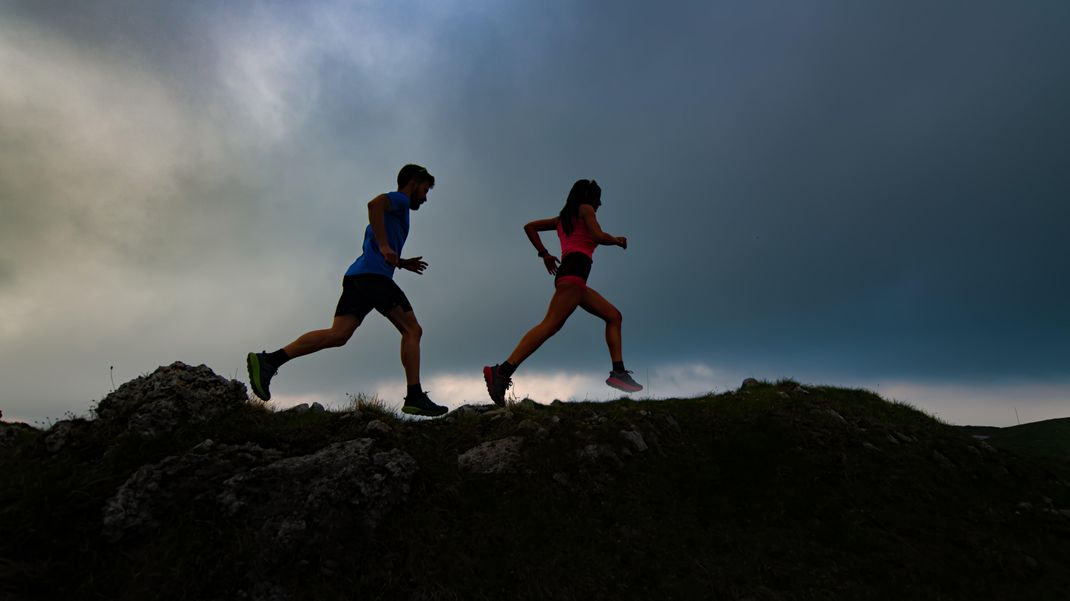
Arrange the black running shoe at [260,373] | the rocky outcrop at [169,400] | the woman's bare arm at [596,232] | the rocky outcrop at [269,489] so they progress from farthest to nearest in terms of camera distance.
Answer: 1. the woman's bare arm at [596,232]
2. the black running shoe at [260,373]
3. the rocky outcrop at [169,400]
4. the rocky outcrop at [269,489]

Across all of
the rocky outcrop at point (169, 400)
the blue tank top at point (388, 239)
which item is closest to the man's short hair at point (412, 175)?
the blue tank top at point (388, 239)

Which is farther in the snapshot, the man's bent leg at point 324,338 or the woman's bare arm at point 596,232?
the woman's bare arm at point 596,232

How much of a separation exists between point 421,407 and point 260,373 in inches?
75.6

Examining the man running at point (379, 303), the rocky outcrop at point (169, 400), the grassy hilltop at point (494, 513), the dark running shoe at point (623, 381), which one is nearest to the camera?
the grassy hilltop at point (494, 513)

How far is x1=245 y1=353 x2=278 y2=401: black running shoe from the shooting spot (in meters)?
6.29

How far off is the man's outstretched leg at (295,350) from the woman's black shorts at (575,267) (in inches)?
111

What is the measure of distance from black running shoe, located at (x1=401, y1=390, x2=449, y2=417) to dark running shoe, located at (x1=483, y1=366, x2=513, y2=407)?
2.47ft

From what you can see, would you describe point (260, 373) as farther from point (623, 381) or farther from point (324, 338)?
point (623, 381)

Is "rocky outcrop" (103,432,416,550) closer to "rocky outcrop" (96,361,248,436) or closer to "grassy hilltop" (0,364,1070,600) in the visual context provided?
"grassy hilltop" (0,364,1070,600)

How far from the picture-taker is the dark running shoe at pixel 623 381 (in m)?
7.52

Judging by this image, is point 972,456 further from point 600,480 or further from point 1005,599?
point 600,480

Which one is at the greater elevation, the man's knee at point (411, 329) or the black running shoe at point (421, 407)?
the man's knee at point (411, 329)

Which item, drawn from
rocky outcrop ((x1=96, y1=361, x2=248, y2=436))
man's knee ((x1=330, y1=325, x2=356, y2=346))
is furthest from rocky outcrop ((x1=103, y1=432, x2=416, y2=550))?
man's knee ((x1=330, y1=325, x2=356, y2=346))

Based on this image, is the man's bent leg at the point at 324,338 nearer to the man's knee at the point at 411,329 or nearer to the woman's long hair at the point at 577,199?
the man's knee at the point at 411,329
